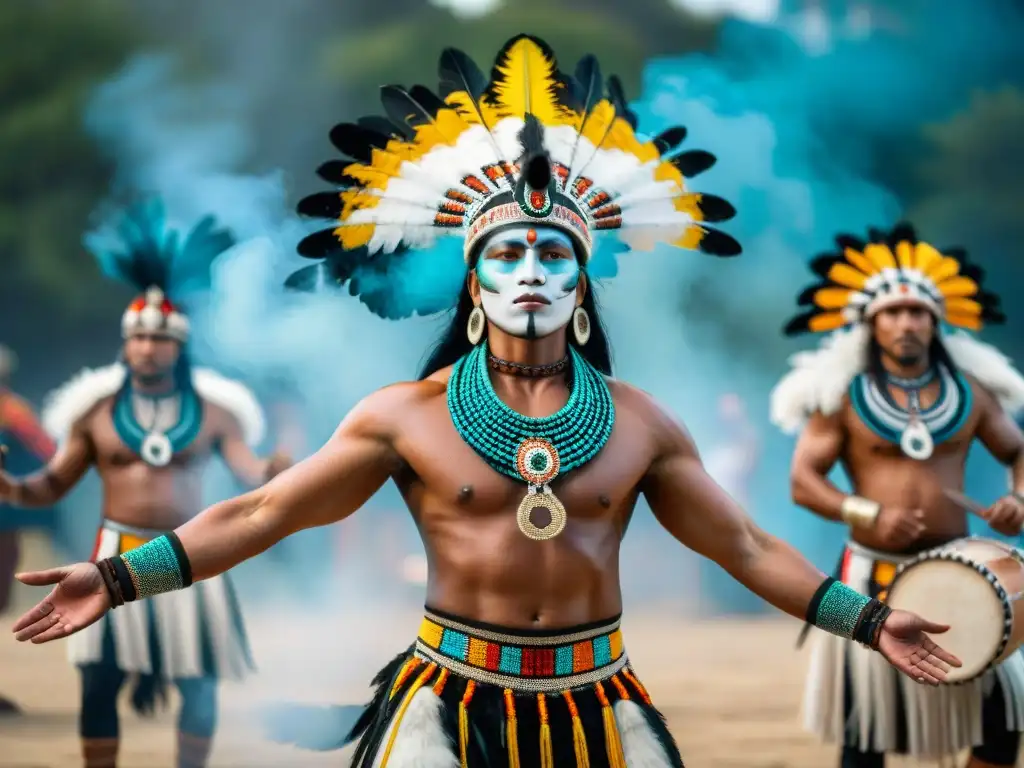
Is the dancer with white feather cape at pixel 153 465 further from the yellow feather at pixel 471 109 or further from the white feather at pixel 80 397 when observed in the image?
the yellow feather at pixel 471 109

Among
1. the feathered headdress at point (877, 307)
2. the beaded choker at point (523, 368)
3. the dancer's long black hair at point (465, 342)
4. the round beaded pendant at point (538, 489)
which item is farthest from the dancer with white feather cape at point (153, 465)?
the round beaded pendant at point (538, 489)

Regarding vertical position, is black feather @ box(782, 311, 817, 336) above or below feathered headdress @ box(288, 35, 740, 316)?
above

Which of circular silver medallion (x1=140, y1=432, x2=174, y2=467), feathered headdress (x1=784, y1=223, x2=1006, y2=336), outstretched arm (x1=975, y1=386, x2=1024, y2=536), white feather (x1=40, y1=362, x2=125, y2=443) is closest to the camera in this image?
outstretched arm (x1=975, y1=386, x2=1024, y2=536)

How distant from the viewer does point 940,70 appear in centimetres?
1350

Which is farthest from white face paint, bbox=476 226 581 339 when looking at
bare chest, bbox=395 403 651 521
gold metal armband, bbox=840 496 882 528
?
gold metal armband, bbox=840 496 882 528

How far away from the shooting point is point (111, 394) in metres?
5.91

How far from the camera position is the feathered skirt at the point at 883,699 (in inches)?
192

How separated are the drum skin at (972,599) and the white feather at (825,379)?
0.87m

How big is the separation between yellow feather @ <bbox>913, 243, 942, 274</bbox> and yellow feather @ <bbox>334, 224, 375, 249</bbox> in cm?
267

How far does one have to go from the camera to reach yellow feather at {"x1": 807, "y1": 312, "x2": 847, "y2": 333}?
5.57 meters

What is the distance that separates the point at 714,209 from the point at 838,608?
1.10m

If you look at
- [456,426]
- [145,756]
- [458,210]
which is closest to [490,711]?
[456,426]

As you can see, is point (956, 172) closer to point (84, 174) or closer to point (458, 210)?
point (84, 174)

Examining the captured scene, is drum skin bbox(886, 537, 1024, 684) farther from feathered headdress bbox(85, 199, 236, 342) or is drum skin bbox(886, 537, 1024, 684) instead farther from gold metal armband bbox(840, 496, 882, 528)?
feathered headdress bbox(85, 199, 236, 342)
